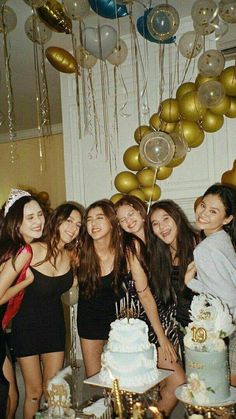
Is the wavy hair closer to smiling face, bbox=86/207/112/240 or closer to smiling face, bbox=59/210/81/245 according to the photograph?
smiling face, bbox=86/207/112/240

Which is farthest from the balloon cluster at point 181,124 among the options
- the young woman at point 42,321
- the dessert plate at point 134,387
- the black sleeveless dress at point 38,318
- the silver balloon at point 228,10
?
the dessert plate at point 134,387

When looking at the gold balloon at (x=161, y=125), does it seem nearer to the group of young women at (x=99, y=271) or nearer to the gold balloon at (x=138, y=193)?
the gold balloon at (x=138, y=193)

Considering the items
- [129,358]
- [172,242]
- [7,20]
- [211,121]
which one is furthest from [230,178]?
[7,20]

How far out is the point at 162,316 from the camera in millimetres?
3143

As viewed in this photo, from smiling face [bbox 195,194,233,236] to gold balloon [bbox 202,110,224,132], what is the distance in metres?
1.06

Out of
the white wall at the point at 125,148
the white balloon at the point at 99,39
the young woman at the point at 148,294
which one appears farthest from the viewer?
the white wall at the point at 125,148

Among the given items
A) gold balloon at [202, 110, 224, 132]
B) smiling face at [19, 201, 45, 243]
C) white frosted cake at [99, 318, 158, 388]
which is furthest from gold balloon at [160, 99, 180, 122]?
white frosted cake at [99, 318, 158, 388]

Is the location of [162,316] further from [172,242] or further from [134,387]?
[134,387]

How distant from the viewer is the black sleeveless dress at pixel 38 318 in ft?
9.48

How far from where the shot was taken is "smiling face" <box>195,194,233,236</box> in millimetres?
2717

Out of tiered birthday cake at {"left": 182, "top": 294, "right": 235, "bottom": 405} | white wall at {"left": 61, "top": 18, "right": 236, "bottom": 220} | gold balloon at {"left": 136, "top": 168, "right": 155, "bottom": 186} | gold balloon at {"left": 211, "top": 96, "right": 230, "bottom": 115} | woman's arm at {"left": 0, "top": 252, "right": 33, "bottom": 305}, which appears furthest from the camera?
white wall at {"left": 61, "top": 18, "right": 236, "bottom": 220}

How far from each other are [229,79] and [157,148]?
0.76 metres

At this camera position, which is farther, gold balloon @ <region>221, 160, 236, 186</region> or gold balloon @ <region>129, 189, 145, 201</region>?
gold balloon @ <region>129, 189, 145, 201</region>

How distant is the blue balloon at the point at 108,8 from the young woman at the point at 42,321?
5.07 feet
